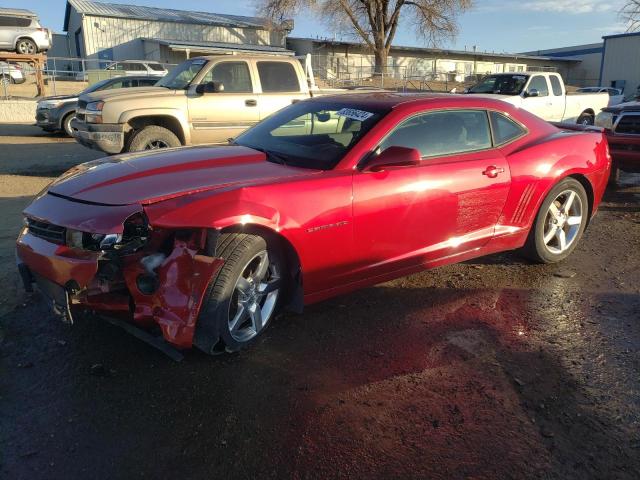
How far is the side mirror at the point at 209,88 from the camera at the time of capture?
26.5 ft

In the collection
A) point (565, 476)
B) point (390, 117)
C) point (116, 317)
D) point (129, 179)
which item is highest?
point (390, 117)

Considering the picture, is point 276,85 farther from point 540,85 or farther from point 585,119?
point 585,119

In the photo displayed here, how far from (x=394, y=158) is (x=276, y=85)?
6013mm

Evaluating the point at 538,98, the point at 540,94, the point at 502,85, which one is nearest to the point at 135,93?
the point at 502,85

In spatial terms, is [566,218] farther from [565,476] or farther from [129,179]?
[129,179]

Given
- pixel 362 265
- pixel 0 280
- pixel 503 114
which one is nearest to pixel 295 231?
pixel 362 265

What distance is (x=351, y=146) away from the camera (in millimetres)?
3617

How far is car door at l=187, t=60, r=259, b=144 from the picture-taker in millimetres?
8312

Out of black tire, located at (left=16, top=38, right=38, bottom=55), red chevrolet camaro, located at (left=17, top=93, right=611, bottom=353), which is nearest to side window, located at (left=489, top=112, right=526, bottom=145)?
red chevrolet camaro, located at (left=17, top=93, right=611, bottom=353)

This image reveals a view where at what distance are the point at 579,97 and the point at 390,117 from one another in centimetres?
1093

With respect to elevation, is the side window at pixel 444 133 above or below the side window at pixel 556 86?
below

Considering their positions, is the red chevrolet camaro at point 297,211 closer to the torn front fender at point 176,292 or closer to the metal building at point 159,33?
the torn front fender at point 176,292

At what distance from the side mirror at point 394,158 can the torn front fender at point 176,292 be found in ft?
4.37

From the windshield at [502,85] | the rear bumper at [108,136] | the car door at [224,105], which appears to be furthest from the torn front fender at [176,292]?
the windshield at [502,85]
